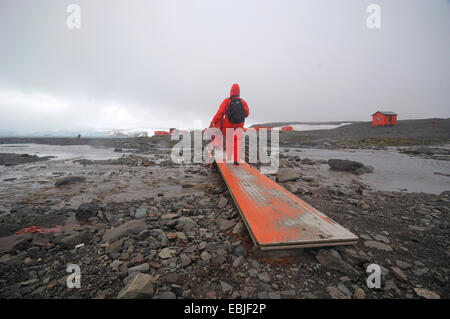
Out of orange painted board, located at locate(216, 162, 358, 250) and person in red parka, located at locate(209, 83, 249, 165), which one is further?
person in red parka, located at locate(209, 83, 249, 165)

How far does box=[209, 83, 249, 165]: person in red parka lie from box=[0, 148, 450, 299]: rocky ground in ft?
8.50

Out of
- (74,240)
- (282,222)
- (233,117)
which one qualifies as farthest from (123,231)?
(233,117)

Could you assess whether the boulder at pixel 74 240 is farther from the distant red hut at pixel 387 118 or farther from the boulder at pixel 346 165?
the distant red hut at pixel 387 118

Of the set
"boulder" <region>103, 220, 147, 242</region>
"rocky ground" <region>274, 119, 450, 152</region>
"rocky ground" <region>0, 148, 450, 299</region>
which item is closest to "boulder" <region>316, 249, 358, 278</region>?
"rocky ground" <region>0, 148, 450, 299</region>

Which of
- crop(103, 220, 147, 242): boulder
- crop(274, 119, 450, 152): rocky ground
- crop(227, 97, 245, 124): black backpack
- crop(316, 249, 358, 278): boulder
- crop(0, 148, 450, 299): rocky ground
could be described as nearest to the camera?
crop(0, 148, 450, 299): rocky ground

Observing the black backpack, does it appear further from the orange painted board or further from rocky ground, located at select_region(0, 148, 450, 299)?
rocky ground, located at select_region(0, 148, 450, 299)

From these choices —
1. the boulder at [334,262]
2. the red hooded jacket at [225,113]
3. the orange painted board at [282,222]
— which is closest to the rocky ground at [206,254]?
the boulder at [334,262]

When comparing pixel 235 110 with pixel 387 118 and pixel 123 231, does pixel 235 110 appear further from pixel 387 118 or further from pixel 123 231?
pixel 387 118

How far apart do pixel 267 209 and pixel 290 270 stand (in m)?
0.95

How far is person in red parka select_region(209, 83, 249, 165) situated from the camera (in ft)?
17.7

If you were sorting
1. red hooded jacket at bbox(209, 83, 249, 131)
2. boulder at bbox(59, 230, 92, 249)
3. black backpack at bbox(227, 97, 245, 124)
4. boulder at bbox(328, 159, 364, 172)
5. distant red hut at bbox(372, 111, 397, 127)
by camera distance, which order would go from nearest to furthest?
boulder at bbox(59, 230, 92, 249) → black backpack at bbox(227, 97, 245, 124) → red hooded jacket at bbox(209, 83, 249, 131) → boulder at bbox(328, 159, 364, 172) → distant red hut at bbox(372, 111, 397, 127)

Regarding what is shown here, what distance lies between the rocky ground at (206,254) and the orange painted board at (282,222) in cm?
18

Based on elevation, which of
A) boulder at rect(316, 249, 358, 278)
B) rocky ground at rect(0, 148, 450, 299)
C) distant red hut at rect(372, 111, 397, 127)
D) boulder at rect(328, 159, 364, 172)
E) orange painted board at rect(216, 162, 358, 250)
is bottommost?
rocky ground at rect(0, 148, 450, 299)

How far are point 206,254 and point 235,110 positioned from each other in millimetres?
4269
